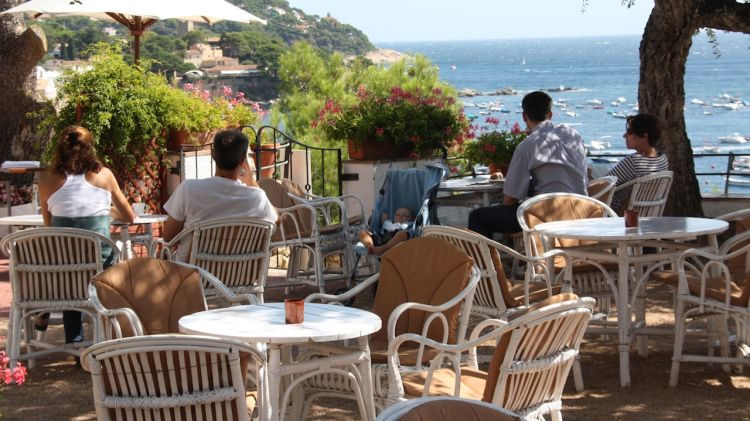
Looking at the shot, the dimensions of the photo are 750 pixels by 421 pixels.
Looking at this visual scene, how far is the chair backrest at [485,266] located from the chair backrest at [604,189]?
7.10 ft

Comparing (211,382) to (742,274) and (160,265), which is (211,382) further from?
(742,274)

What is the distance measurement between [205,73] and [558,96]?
6256cm

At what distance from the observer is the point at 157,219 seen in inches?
281

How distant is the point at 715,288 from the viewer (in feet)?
19.4

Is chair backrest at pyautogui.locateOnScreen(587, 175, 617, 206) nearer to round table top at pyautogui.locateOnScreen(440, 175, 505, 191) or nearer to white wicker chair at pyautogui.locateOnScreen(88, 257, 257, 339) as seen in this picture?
round table top at pyautogui.locateOnScreen(440, 175, 505, 191)

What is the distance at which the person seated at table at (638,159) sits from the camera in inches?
319

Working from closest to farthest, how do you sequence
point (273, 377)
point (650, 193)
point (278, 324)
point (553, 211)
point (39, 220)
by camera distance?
point (273, 377) → point (278, 324) → point (553, 211) → point (39, 220) → point (650, 193)

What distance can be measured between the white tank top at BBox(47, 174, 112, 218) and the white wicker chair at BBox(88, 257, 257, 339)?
77.2 inches

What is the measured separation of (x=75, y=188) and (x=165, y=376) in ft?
11.0

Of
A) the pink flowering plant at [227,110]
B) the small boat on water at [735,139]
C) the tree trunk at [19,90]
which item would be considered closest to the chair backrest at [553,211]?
the pink flowering plant at [227,110]

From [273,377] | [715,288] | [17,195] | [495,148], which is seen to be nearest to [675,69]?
[495,148]

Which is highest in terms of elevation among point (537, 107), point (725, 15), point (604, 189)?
point (725, 15)

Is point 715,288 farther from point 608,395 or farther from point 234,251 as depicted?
point 234,251

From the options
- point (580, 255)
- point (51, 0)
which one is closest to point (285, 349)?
point (580, 255)
